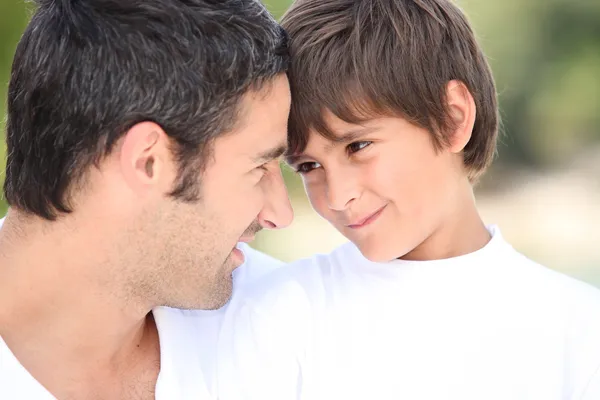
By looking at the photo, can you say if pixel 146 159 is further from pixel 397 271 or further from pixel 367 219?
pixel 397 271

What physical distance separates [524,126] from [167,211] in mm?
10471

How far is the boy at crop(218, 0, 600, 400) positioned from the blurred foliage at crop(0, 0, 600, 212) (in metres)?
9.37

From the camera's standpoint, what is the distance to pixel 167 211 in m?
2.31

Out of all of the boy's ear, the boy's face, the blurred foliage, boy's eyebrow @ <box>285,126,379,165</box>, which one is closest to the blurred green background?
the blurred foliage

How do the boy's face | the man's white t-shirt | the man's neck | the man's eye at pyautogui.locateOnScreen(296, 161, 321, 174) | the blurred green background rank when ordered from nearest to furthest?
the man's white t-shirt
the man's neck
the boy's face
the man's eye at pyautogui.locateOnScreen(296, 161, 321, 174)
the blurred green background

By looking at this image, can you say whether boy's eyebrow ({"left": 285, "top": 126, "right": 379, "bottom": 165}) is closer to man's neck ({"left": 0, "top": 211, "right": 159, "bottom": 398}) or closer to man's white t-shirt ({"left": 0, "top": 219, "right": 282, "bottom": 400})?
man's white t-shirt ({"left": 0, "top": 219, "right": 282, "bottom": 400})

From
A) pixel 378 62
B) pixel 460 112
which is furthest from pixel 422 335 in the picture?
pixel 378 62

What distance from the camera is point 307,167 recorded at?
2473 millimetres

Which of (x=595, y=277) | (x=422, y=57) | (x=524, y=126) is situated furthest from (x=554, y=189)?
(x=422, y=57)

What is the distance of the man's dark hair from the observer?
217cm

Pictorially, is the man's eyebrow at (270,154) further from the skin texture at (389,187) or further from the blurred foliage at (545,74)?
the blurred foliage at (545,74)

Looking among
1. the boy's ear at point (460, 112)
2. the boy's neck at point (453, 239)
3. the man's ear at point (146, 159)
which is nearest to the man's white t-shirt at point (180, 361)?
the man's ear at point (146, 159)

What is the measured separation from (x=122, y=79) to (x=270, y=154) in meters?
0.42

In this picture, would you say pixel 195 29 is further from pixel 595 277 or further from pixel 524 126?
pixel 524 126
